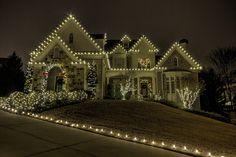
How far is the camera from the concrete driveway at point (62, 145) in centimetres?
664

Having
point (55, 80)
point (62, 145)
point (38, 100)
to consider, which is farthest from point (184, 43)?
Answer: point (62, 145)

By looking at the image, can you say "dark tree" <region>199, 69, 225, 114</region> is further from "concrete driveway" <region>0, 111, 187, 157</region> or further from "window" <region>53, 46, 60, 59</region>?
"concrete driveway" <region>0, 111, 187, 157</region>

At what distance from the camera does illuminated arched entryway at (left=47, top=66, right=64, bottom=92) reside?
23.6 m

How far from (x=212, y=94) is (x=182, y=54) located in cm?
807

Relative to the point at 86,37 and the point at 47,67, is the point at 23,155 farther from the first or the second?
the point at 86,37

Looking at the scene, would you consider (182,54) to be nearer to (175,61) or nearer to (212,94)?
(175,61)

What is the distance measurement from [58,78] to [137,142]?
53.6 feet

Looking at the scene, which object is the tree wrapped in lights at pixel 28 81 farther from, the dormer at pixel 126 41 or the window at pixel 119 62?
the dormer at pixel 126 41

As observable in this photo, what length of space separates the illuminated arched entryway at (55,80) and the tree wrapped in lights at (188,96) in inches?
473

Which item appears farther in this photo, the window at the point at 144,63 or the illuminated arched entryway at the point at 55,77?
the window at the point at 144,63

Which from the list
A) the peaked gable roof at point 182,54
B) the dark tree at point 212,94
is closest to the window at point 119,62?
the peaked gable roof at point 182,54

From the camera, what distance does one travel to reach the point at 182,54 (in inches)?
1105

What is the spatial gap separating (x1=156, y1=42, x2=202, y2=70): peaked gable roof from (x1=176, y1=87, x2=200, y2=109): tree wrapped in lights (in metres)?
2.75

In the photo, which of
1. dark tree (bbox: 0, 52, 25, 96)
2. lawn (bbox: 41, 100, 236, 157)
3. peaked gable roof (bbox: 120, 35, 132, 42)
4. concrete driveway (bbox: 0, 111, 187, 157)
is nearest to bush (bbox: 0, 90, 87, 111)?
lawn (bbox: 41, 100, 236, 157)
